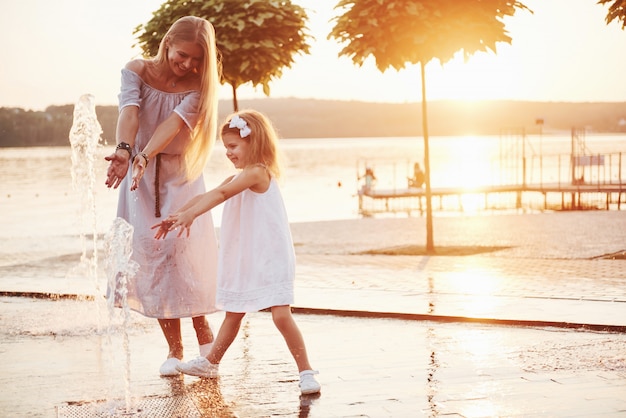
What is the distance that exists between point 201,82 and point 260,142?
0.55 meters

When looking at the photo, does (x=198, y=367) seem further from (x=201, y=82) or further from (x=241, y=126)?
(x=201, y=82)

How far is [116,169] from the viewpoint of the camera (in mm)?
5543

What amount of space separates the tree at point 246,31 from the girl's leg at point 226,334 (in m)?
9.85

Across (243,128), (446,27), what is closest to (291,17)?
(446,27)

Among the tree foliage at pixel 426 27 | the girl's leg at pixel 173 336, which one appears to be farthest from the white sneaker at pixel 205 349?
the tree foliage at pixel 426 27

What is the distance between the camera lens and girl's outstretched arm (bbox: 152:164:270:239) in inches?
215

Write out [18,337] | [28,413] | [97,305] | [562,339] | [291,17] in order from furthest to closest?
[291,17], [97,305], [18,337], [562,339], [28,413]

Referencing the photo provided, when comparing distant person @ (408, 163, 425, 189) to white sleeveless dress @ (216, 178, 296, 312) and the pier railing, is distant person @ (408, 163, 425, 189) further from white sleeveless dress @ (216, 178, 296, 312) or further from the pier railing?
white sleeveless dress @ (216, 178, 296, 312)

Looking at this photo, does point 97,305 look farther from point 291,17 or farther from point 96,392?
point 291,17

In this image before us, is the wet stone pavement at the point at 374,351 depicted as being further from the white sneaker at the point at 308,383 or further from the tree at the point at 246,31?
the tree at the point at 246,31

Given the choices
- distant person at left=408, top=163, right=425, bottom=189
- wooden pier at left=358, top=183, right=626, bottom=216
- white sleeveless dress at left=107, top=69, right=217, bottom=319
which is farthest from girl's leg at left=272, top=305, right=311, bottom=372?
distant person at left=408, top=163, right=425, bottom=189

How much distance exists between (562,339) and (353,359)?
1.63 m

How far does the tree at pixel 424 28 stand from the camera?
585 inches

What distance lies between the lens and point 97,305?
9.64 meters
